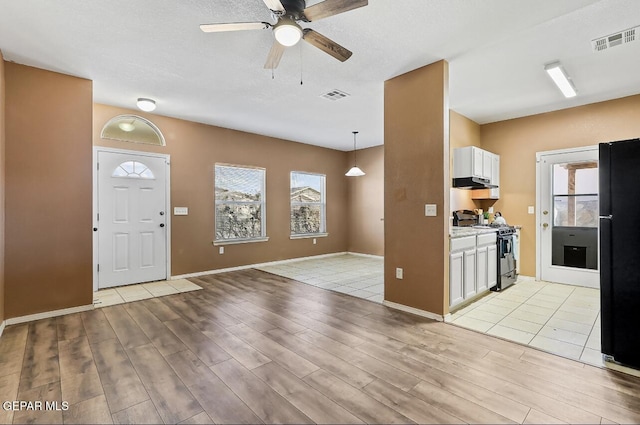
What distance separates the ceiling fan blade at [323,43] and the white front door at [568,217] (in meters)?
4.19

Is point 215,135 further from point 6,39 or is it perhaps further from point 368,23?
point 368,23

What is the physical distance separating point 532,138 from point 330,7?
4.61m

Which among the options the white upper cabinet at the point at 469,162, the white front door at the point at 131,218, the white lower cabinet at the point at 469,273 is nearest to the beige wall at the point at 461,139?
the white upper cabinet at the point at 469,162

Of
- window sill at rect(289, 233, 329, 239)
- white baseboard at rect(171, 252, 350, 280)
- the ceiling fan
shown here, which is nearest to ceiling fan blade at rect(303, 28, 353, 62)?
the ceiling fan

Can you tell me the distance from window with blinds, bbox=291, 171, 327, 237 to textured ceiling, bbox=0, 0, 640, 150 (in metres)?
2.70

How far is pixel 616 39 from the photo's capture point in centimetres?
290

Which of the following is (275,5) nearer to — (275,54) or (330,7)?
(330,7)

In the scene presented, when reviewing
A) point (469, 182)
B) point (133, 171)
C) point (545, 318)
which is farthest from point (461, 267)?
point (133, 171)

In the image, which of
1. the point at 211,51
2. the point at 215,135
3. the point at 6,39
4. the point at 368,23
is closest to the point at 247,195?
the point at 215,135

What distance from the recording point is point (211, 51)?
3164 millimetres

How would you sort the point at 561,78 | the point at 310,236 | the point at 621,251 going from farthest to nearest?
the point at 310,236, the point at 561,78, the point at 621,251

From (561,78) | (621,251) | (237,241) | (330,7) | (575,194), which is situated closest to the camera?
(330,7)

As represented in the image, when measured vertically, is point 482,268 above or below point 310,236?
below

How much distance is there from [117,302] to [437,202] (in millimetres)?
4162
